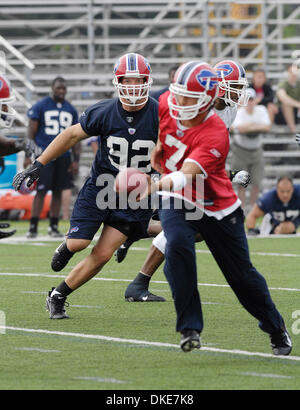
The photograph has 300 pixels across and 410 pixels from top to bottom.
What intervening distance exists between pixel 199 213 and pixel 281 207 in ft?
24.9

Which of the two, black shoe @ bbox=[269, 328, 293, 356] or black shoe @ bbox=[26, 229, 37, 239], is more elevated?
black shoe @ bbox=[26, 229, 37, 239]

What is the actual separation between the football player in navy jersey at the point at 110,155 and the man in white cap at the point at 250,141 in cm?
791

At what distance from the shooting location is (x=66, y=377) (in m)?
5.09

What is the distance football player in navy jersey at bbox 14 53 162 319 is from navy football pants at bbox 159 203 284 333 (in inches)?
56.8

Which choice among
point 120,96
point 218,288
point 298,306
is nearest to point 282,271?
point 218,288

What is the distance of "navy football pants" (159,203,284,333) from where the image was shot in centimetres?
546

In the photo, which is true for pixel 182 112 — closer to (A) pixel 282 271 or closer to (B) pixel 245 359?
(B) pixel 245 359

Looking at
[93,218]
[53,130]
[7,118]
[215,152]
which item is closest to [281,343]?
[215,152]

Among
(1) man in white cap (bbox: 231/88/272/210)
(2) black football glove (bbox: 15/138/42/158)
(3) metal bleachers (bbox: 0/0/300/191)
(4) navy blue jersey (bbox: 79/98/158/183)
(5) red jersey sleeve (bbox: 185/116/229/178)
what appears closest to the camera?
(5) red jersey sleeve (bbox: 185/116/229/178)

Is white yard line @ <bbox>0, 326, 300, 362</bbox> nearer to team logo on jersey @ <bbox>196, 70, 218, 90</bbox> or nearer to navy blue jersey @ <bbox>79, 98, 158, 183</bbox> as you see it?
navy blue jersey @ <bbox>79, 98, 158, 183</bbox>

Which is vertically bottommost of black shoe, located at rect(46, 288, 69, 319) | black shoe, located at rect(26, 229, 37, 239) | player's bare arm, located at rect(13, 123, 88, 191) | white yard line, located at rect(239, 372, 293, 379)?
white yard line, located at rect(239, 372, 293, 379)

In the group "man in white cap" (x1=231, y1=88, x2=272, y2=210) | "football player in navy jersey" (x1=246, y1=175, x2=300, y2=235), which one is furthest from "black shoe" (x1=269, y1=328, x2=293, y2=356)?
"man in white cap" (x1=231, y1=88, x2=272, y2=210)

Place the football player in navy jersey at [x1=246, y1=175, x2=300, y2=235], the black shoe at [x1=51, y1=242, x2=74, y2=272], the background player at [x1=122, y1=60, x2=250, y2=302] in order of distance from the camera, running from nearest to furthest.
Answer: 1. the black shoe at [x1=51, y1=242, x2=74, y2=272]
2. the background player at [x1=122, y1=60, x2=250, y2=302]
3. the football player in navy jersey at [x1=246, y1=175, x2=300, y2=235]

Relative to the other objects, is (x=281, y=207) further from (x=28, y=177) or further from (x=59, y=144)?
(x=28, y=177)
